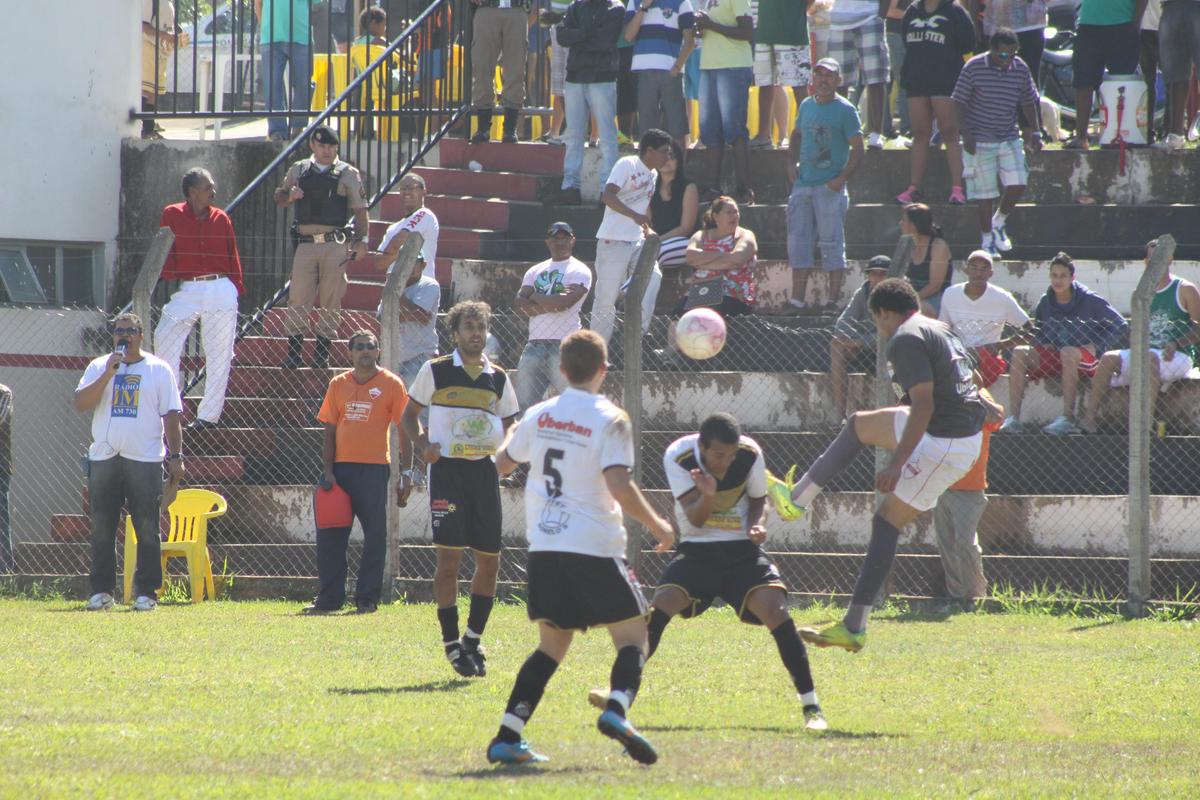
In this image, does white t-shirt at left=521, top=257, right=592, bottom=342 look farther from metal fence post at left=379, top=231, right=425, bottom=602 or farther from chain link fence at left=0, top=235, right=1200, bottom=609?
metal fence post at left=379, top=231, right=425, bottom=602

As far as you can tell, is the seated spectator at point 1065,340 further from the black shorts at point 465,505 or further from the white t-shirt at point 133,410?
the white t-shirt at point 133,410

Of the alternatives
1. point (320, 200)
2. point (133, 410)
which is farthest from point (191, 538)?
point (320, 200)

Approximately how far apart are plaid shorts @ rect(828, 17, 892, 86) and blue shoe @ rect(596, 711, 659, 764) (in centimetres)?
1164

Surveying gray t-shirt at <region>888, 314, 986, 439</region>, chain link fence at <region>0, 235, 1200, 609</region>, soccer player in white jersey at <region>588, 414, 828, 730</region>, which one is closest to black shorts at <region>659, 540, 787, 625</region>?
soccer player in white jersey at <region>588, 414, 828, 730</region>

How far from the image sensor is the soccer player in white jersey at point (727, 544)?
25.4ft

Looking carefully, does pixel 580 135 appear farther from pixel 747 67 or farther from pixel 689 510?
pixel 689 510

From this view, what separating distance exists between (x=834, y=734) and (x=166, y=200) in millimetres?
12127

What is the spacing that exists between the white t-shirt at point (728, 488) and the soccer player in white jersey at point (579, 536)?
3.45 feet

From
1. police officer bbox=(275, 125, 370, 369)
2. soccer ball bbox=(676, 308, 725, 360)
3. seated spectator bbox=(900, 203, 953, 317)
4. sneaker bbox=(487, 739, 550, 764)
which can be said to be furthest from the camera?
police officer bbox=(275, 125, 370, 369)

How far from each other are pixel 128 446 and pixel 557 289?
3457 millimetres

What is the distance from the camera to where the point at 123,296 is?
57.9 ft

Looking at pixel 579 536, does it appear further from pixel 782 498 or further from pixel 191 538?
pixel 191 538

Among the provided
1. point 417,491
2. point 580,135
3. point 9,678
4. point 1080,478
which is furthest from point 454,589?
point 580,135

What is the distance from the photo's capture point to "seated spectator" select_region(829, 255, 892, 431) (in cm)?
1339
